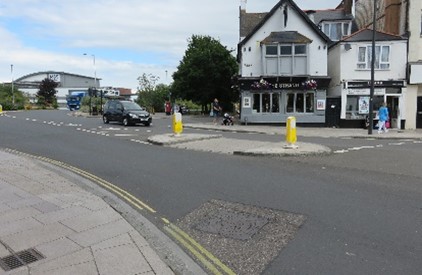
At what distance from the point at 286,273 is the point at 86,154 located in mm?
9673

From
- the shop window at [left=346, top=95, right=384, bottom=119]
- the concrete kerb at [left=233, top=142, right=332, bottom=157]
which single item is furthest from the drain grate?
the shop window at [left=346, top=95, right=384, bottom=119]

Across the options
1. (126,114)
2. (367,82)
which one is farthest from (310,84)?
(126,114)

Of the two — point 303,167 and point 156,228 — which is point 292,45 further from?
point 156,228

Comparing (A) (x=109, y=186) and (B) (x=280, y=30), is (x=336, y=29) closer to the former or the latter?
(B) (x=280, y=30)

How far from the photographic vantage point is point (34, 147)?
14.1 m

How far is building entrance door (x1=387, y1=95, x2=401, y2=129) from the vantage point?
25.0 metres

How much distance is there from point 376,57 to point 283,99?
676 cm

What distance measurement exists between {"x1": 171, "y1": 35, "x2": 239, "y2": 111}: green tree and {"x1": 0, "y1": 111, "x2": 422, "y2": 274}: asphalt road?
27.9m

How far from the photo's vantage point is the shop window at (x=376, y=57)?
24922 millimetres

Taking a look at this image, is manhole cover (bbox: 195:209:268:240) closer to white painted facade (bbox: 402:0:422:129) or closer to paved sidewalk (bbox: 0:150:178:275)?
paved sidewalk (bbox: 0:150:178:275)

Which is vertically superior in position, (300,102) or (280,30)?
(280,30)

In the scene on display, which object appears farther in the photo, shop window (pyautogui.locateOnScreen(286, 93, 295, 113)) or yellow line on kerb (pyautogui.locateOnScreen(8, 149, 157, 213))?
shop window (pyautogui.locateOnScreen(286, 93, 295, 113))

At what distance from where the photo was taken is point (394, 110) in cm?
2538

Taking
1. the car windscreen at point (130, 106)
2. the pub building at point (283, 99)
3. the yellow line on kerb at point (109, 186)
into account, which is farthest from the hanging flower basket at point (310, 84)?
the yellow line on kerb at point (109, 186)
